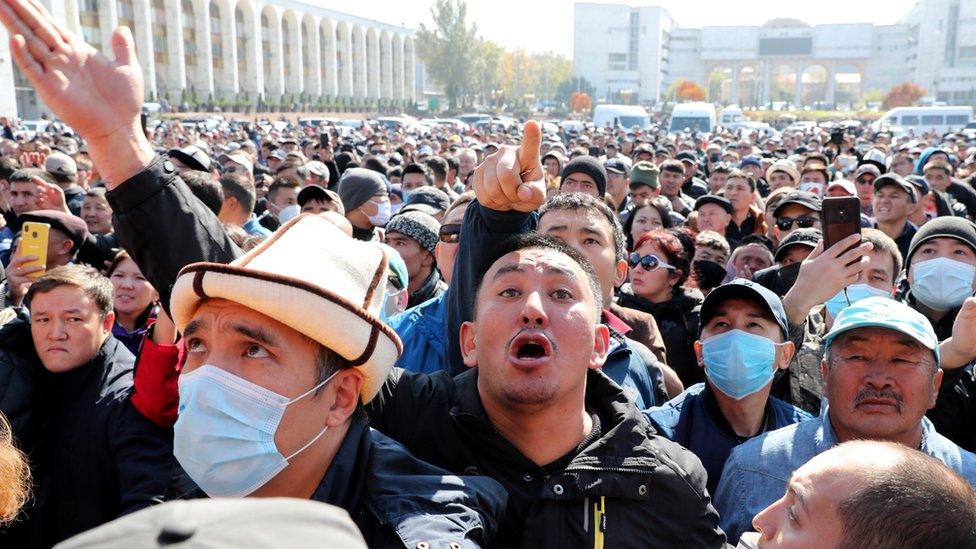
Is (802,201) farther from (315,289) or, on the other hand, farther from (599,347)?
(315,289)

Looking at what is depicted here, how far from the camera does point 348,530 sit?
3.32ft

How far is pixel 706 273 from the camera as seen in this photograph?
5.61 meters

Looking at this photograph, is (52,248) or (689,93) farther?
(689,93)

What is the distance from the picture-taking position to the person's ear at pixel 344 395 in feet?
6.77

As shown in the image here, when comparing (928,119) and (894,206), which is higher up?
(928,119)

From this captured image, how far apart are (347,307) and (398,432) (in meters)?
0.57

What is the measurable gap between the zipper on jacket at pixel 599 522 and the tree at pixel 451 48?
292 feet

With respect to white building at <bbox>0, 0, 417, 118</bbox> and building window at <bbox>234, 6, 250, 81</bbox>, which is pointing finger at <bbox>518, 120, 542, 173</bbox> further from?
building window at <bbox>234, 6, 250, 81</bbox>

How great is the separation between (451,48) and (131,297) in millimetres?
89558

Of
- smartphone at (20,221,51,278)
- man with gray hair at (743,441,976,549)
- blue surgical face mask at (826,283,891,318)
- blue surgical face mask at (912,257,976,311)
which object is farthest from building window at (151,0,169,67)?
man with gray hair at (743,441,976,549)

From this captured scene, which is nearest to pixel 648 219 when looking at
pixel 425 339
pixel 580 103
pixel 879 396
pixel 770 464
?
pixel 425 339

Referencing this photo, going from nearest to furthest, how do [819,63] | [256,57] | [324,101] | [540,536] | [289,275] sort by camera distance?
[289,275] < [540,536] < [256,57] < [324,101] < [819,63]

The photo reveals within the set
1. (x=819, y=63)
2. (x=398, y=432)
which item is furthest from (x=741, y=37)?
(x=398, y=432)

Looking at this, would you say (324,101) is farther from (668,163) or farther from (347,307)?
(347,307)
